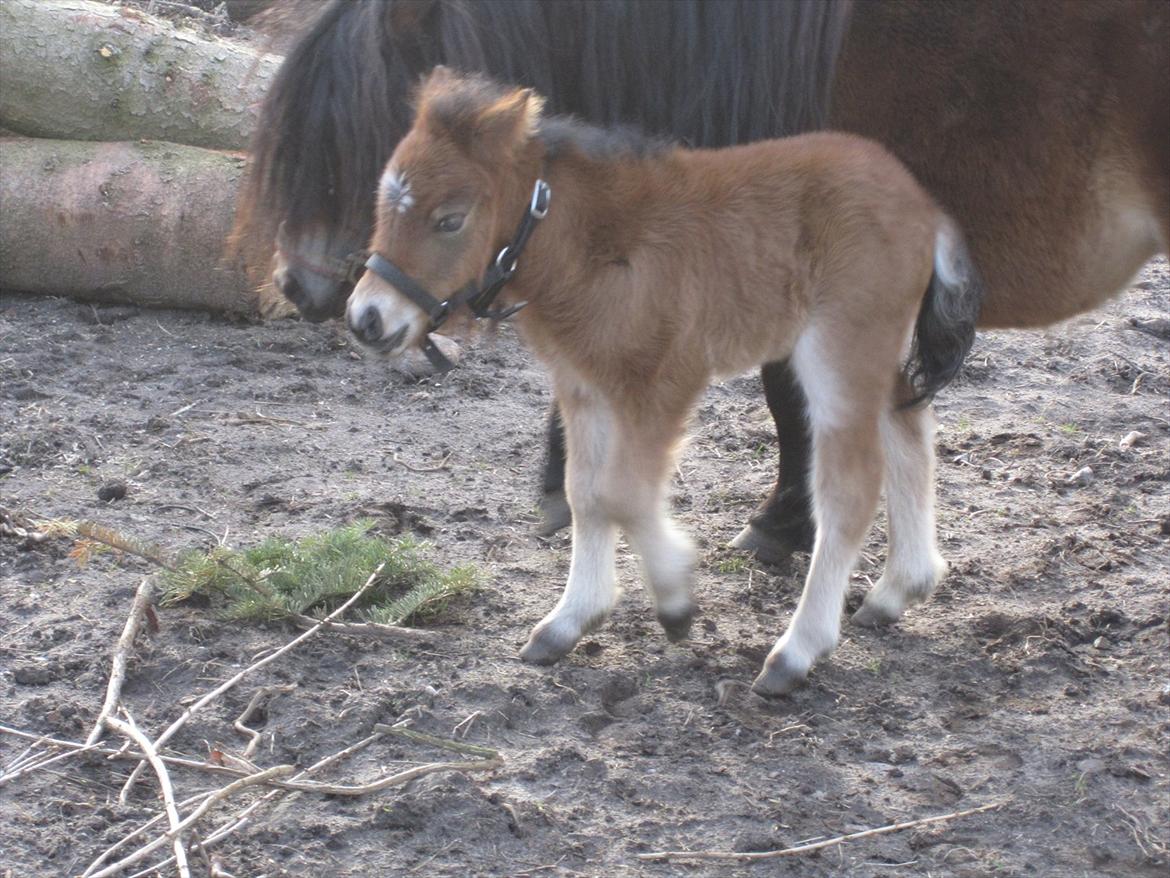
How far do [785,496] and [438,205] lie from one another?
64.9 inches

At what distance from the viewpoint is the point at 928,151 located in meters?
3.43

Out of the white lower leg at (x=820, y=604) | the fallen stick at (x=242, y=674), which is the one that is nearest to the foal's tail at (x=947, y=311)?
the white lower leg at (x=820, y=604)

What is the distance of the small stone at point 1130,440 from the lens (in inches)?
194

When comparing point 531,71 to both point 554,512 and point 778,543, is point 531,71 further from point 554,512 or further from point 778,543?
point 778,543

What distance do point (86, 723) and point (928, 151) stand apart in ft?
7.68

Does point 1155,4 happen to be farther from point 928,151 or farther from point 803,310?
point 803,310

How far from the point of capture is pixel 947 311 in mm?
3336

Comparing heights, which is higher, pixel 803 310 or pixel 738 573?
pixel 803 310

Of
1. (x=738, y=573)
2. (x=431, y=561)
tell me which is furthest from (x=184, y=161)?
(x=738, y=573)

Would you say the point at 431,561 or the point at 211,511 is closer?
the point at 431,561

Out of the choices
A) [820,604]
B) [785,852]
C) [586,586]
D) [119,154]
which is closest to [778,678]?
[820,604]

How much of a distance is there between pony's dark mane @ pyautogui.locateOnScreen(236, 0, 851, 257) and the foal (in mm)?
275

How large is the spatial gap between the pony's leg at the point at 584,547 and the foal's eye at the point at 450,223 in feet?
1.97

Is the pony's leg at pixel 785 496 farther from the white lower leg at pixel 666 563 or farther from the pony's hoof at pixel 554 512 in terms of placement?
the white lower leg at pixel 666 563
